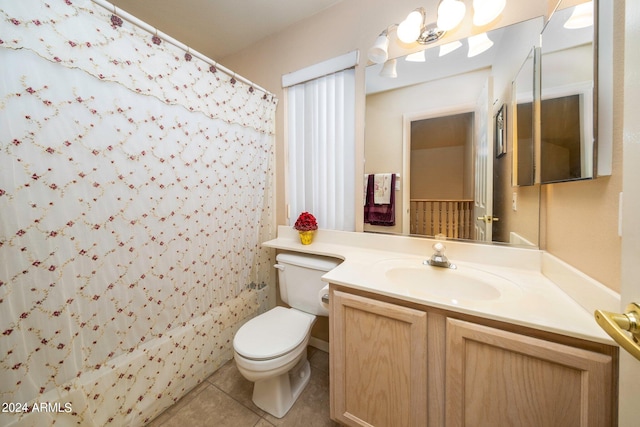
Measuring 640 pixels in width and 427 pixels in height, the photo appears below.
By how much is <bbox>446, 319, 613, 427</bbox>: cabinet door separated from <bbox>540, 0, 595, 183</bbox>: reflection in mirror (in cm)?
57

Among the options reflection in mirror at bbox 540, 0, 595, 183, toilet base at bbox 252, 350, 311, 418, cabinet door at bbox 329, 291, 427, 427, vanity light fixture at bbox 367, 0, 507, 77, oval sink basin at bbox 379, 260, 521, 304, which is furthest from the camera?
toilet base at bbox 252, 350, 311, 418

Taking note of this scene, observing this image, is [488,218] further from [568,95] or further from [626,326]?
[626,326]

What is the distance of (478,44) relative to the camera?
1156mm

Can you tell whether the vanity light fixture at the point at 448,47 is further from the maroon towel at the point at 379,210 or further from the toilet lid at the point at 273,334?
the toilet lid at the point at 273,334

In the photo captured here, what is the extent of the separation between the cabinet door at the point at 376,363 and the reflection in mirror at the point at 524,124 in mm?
854

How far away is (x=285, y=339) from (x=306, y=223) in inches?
28.8

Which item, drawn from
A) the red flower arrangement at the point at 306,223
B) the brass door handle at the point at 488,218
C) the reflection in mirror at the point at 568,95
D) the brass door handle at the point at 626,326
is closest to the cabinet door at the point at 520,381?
the brass door handle at the point at 626,326

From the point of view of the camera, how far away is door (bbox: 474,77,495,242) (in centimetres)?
116

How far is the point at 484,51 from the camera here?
115cm

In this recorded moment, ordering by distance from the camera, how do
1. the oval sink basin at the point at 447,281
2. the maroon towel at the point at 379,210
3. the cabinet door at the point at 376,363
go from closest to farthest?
1. the cabinet door at the point at 376,363
2. the oval sink basin at the point at 447,281
3. the maroon towel at the point at 379,210

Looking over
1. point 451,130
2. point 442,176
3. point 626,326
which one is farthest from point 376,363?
point 451,130

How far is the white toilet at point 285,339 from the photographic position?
1116 mm

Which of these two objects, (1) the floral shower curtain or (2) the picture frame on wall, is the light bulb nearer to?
(2) the picture frame on wall

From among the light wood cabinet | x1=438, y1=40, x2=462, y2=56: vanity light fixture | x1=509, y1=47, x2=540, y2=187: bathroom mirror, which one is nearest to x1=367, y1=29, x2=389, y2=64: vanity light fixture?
x1=438, y1=40, x2=462, y2=56: vanity light fixture
